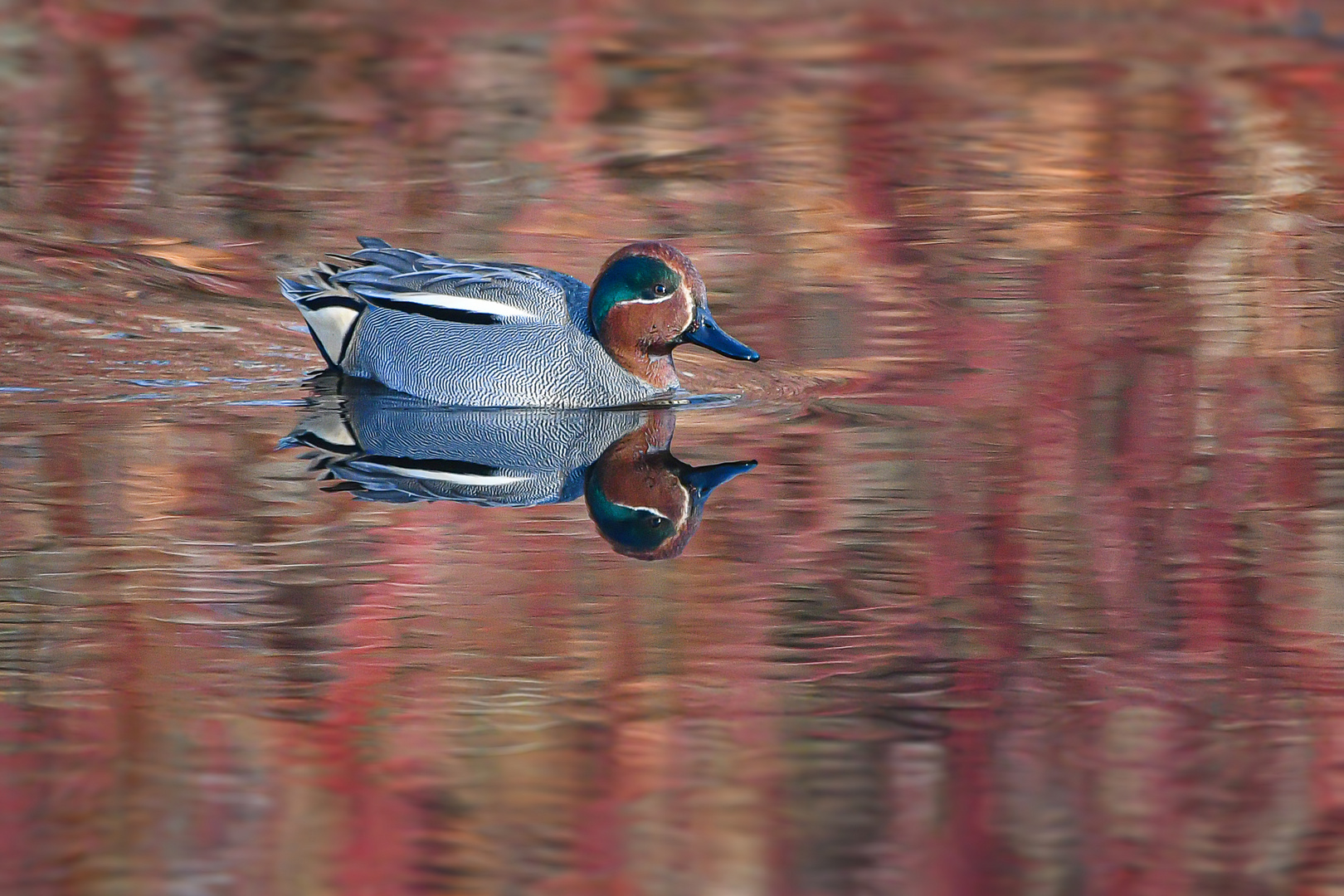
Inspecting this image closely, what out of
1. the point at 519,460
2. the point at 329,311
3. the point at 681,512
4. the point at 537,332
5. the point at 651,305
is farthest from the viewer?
the point at 329,311

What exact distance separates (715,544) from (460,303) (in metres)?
2.30

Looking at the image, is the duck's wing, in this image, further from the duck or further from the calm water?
the calm water

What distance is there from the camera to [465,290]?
8.51 meters

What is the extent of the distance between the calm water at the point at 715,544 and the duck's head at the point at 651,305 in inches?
11.6

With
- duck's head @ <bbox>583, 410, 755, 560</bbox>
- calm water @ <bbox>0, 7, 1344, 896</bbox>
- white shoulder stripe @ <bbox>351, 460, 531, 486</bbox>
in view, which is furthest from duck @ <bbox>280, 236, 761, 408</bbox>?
white shoulder stripe @ <bbox>351, 460, 531, 486</bbox>

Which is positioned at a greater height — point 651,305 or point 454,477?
point 651,305

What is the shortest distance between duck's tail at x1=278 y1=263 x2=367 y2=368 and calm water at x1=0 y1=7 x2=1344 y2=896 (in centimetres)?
18

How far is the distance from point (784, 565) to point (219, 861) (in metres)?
2.33

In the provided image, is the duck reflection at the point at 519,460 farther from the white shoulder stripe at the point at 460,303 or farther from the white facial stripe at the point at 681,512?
the white shoulder stripe at the point at 460,303

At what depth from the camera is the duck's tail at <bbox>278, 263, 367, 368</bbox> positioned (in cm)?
879

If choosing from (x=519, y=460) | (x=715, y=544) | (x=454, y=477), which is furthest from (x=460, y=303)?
(x=715, y=544)

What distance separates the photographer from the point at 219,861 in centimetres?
449

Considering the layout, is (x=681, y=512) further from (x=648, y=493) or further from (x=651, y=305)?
(x=651, y=305)

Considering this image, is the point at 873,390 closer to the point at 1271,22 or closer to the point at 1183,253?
the point at 1183,253
